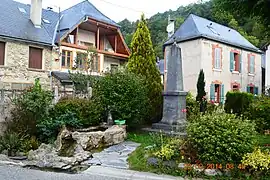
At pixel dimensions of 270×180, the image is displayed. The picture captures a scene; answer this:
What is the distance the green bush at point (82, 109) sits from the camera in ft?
34.2

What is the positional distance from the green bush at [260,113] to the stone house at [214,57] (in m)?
7.63

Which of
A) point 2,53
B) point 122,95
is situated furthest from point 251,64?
point 2,53

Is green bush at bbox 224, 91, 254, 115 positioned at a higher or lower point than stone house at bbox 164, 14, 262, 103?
lower

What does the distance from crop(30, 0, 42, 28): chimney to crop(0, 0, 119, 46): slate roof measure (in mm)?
301

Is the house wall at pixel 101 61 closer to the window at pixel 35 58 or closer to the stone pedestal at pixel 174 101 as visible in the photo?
the window at pixel 35 58

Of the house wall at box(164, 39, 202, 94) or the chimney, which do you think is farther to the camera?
the house wall at box(164, 39, 202, 94)

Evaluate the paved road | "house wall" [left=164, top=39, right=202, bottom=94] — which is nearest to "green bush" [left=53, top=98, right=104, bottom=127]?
the paved road

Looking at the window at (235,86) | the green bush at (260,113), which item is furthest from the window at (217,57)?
the green bush at (260,113)

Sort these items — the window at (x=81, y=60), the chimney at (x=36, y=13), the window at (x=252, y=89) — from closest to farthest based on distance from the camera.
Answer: the window at (x=81, y=60), the chimney at (x=36, y=13), the window at (x=252, y=89)

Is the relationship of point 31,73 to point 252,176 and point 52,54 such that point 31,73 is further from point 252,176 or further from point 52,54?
point 252,176

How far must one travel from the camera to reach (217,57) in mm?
21062

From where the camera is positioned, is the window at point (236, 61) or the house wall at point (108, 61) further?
the house wall at point (108, 61)

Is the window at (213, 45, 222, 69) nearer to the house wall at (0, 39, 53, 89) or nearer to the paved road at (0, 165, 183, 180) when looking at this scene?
the house wall at (0, 39, 53, 89)

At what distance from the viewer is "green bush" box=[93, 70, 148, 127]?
11008 mm
